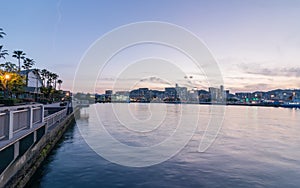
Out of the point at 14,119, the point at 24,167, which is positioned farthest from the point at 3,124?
the point at 24,167

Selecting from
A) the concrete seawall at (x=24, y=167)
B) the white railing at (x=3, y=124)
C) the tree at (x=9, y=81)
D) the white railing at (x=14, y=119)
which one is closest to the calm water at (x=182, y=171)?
the concrete seawall at (x=24, y=167)

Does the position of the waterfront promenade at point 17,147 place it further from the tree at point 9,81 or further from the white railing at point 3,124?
the tree at point 9,81

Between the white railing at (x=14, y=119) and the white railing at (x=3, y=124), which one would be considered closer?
the white railing at (x=3, y=124)

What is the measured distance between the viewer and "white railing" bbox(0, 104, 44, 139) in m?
8.38

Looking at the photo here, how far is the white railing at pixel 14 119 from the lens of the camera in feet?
27.5

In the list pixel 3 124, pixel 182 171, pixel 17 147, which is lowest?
pixel 182 171

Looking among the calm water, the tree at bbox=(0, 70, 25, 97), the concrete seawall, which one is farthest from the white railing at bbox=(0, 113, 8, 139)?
the tree at bbox=(0, 70, 25, 97)

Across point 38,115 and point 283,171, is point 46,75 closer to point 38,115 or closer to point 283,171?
point 38,115

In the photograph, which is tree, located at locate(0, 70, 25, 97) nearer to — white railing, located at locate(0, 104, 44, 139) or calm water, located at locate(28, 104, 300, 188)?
calm water, located at locate(28, 104, 300, 188)

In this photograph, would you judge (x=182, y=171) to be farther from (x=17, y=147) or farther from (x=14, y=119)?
(x=14, y=119)

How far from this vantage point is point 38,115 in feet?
49.4

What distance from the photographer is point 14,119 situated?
9.82m

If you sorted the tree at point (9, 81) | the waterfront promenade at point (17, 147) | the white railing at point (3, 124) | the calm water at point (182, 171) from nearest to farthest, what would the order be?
the white railing at point (3, 124), the waterfront promenade at point (17, 147), the calm water at point (182, 171), the tree at point (9, 81)

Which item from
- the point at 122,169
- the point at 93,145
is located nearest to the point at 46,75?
the point at 93,145
